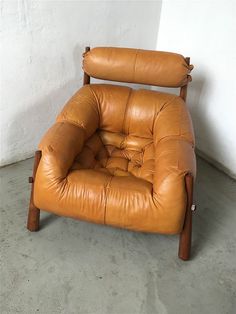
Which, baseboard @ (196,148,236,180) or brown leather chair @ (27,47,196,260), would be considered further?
baseboard @ (196,148,236,180)

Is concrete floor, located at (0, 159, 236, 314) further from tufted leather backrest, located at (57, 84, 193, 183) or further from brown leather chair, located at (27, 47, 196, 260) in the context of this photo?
tufted leather backrest, located at (57, 84, 193, 183)

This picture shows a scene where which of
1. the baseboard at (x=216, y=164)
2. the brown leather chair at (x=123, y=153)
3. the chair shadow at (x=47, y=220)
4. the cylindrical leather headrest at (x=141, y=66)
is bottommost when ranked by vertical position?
the chair shadow at (x=47, y=220)

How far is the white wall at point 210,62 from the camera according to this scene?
6.65ft

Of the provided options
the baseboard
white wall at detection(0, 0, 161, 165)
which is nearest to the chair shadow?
white wall at detection(0, 0, 161, 165)

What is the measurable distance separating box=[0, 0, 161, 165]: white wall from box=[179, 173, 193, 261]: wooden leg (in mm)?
1181

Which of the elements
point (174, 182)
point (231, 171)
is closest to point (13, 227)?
point (174, 182)

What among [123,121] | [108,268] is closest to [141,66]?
[123,121]

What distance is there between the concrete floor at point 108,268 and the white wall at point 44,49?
1.62ft

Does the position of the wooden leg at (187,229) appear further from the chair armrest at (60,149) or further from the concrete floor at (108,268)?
the chair armrest at (60,149)

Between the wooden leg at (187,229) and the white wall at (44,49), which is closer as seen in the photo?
the wooden leg at (187,229)

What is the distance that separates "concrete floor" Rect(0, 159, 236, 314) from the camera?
1312 millimetres

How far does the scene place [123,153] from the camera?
1800 mm

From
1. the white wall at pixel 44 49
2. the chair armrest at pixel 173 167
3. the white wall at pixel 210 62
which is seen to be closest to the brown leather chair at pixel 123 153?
the chair armrest at pixel 173 167

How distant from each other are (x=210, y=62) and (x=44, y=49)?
1.11 metres
